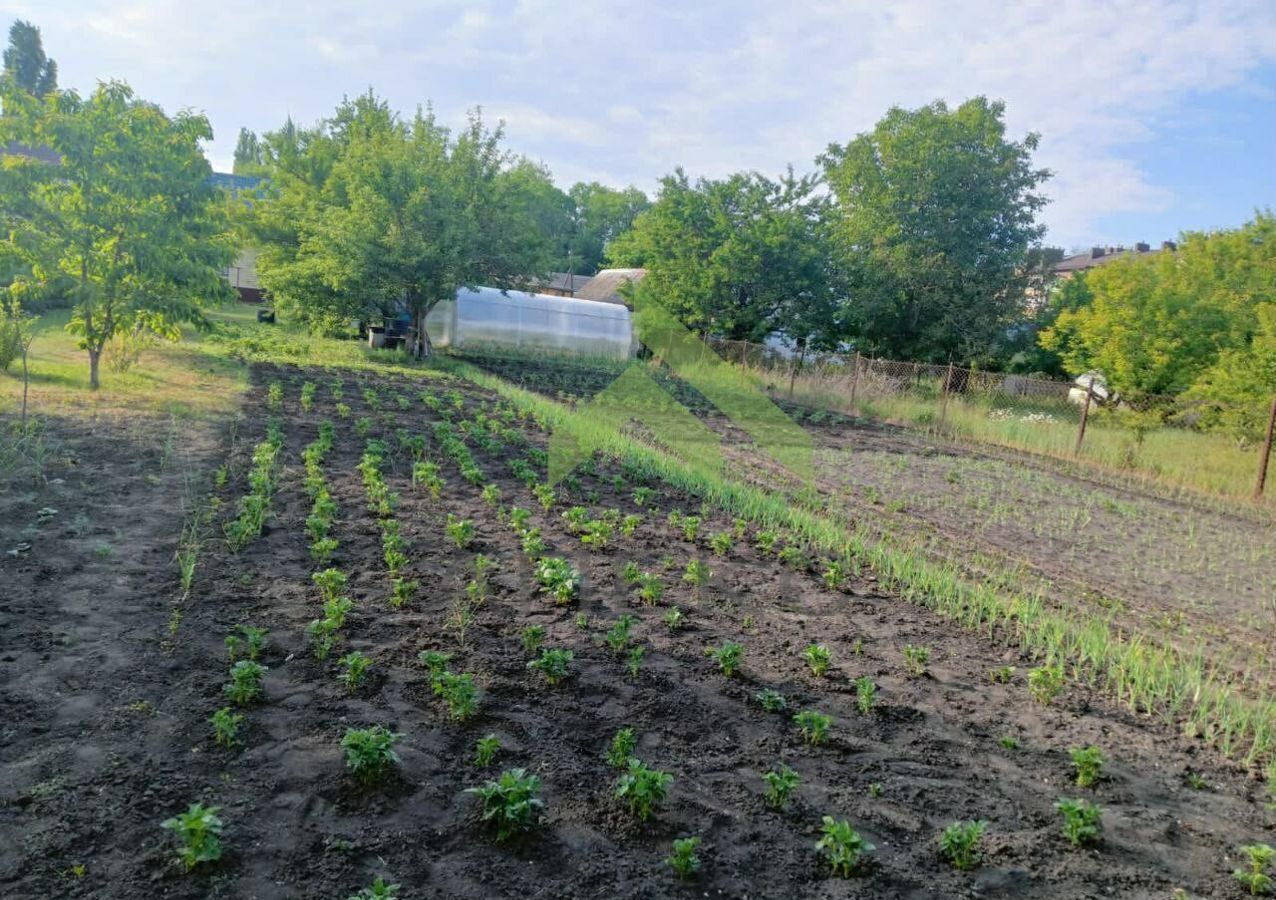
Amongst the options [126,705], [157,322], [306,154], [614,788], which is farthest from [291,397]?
[306,154]

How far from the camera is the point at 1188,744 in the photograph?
3730 mm

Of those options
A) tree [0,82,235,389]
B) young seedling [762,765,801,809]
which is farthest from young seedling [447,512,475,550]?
tree [0,82,235,389]

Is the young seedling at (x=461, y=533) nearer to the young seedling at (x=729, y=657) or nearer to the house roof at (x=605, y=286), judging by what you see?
the young seedling at (x=729, y=657)

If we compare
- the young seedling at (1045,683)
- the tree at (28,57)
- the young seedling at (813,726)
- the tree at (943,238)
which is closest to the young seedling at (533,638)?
the young seedling at (813,726)

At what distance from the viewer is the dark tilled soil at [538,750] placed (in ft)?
8.27

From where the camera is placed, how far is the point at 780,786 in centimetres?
290

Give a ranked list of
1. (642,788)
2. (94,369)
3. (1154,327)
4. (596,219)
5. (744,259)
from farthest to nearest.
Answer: (596,219), (744,259), (1154,327), (94,369), (642,788)

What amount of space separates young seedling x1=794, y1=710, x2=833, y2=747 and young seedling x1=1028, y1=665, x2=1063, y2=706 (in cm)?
135

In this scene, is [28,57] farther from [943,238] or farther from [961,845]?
[961,845]

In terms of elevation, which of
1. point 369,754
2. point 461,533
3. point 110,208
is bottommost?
point 369,754

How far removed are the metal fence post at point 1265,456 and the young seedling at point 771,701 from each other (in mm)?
10533

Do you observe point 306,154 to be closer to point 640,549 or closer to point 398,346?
point 398,346

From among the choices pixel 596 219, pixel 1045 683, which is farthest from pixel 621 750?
pixel 596 219

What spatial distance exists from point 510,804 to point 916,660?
2552mm
